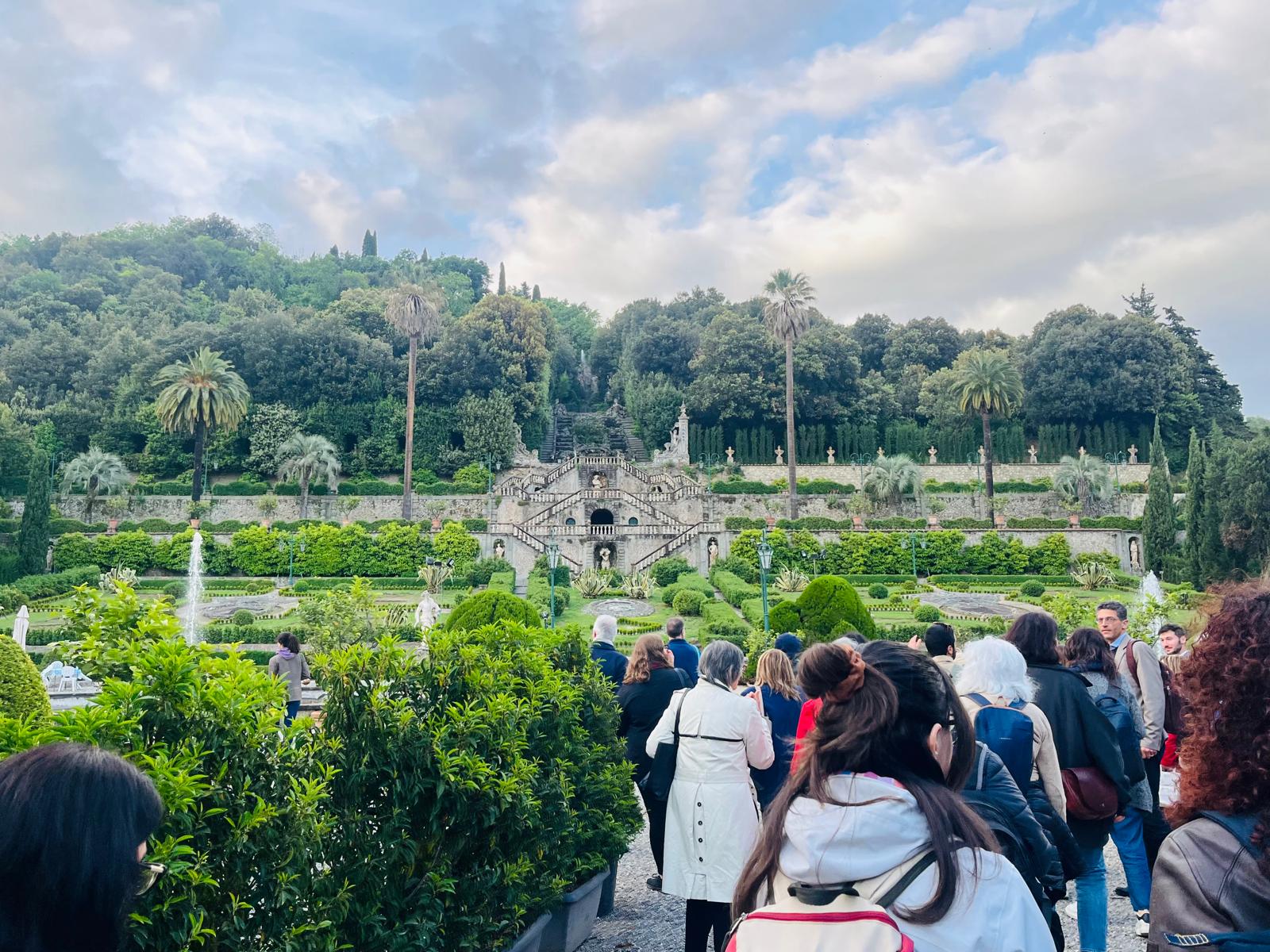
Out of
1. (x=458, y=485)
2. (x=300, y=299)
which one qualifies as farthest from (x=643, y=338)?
(x=300, y=299)

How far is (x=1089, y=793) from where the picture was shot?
4500 mm

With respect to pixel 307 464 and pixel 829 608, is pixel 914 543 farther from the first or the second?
pixel 307 464

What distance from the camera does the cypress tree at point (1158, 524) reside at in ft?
110

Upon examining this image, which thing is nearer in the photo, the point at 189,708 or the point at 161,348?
the point at 189,708

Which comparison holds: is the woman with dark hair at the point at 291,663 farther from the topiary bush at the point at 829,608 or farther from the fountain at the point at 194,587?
the fountain at the point at 194,587

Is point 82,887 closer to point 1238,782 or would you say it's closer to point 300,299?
point 1238,782

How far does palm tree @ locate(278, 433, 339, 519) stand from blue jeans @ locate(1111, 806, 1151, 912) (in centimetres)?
4222

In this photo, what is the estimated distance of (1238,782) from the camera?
200 centimetres

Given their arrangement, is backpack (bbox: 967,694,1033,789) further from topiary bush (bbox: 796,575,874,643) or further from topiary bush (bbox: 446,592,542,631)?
topiary bush (bbox: 796,575,874,643)

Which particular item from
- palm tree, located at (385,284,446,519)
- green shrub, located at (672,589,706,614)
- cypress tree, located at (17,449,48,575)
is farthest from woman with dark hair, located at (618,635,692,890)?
palm tree, located at (385,284,446,519)

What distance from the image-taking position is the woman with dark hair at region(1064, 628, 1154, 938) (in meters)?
5.27

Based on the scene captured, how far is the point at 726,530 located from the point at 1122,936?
98.6 feet

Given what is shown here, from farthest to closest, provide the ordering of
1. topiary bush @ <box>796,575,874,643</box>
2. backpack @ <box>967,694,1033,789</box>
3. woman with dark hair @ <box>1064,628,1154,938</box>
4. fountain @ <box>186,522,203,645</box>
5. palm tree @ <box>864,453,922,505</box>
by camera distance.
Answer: palm tree @ <box>864,453,922,505</box> → fountain @ <box>186,522,203,645</box> → topiary bush @ <box>796,575,874,643</box> → woman with dark hair @ <box>1064,628,1154,938</box> → backpack @ <box>967,694,1033,789</box>

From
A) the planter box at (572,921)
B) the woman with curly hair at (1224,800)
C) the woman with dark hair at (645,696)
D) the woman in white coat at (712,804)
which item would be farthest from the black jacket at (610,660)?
the woman with curly hair at (1224,800)
